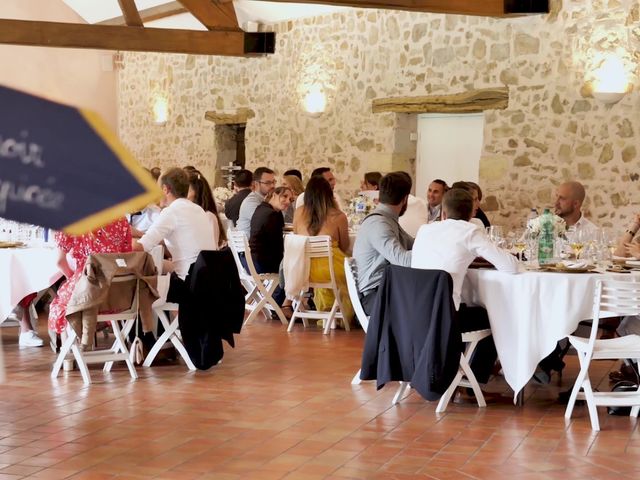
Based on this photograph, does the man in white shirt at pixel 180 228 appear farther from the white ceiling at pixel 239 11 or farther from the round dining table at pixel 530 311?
the white ceiling at pixel 239 11

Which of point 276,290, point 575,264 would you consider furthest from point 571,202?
point 276,290

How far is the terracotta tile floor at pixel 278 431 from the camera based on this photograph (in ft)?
13.7

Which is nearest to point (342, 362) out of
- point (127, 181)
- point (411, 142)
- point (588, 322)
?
point (588, 322)

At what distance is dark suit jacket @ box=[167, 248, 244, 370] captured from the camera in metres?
6.04

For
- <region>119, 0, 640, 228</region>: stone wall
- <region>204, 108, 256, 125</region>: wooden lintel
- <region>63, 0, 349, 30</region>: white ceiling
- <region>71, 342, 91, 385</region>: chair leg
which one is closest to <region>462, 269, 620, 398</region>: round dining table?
<region>71, 342, 91, 385</region>: chair leg

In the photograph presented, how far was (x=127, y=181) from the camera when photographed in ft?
5.98

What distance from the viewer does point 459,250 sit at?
5098 mm

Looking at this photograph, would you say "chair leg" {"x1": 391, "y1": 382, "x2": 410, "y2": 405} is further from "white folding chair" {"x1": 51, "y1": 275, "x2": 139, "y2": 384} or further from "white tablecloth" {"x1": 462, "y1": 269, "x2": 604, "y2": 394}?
"white folding chair" {"x1": 51, "y1": 275, "x2": 139, "y2": 384}

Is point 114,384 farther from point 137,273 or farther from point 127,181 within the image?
point 127,181

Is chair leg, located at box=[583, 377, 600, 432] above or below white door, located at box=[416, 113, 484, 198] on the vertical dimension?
below

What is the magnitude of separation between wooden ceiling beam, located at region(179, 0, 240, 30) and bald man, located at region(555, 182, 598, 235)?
6482 mm

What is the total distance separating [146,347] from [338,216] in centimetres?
201

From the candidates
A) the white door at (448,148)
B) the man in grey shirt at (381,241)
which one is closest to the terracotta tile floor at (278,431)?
the man in grey shirt at (381,241)

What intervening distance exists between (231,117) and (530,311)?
9440mm
